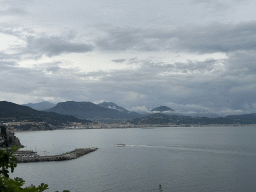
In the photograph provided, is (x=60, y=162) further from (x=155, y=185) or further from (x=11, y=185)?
(x=11, y=185)

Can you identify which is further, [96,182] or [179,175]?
[179,175]

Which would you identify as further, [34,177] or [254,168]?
[254,168]

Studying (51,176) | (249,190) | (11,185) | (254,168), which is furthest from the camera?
(254,168)

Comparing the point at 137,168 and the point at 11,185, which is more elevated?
the point at 11,185

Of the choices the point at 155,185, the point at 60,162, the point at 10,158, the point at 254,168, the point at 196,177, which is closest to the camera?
the point at 10,158

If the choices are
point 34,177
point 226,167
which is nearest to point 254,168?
point 226,167

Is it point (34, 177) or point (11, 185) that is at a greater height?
point (11, 185)

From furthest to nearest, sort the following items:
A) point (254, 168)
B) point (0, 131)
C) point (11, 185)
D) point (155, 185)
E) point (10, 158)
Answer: point (0, 131), point (254, 168), point (155, 185), point (10, 158), point (11, 185)

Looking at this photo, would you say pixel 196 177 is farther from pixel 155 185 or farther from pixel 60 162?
pixel 60 162

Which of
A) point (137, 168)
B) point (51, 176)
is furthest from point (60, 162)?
point (137, 168)
